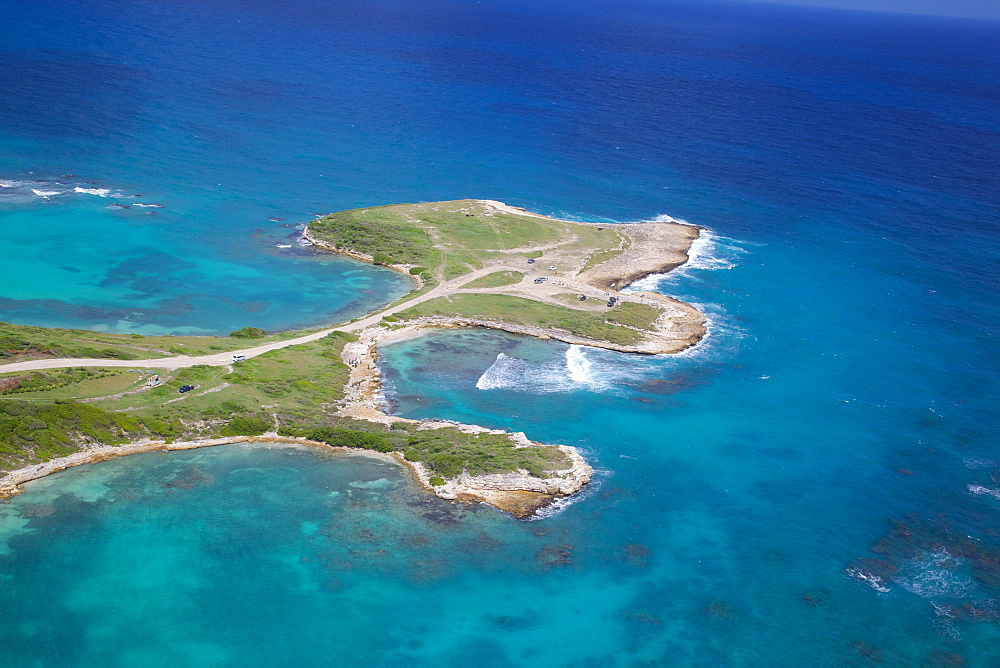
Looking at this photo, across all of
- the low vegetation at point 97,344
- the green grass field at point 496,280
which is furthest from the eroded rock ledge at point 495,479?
the green grass field at point 496,280

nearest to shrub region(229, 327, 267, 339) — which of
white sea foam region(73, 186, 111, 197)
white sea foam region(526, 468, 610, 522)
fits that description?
white sea foam region(526, 468, 610, 522)

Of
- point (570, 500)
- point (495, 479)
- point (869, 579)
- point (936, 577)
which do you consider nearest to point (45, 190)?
point (495, 479)

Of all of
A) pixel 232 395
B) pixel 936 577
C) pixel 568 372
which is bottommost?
pixel 936 577

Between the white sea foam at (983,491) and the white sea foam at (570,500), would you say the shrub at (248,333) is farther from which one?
the white sea foam at (983,491)

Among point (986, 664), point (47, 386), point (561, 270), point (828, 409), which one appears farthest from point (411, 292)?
point (986, 664)

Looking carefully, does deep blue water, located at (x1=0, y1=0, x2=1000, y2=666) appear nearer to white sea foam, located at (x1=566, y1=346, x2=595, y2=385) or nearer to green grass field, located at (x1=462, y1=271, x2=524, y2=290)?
white sea foam, located at (x1=566, y1=346, x2=595, y2=385)

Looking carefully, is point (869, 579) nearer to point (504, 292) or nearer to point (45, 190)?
point (504, 292)
